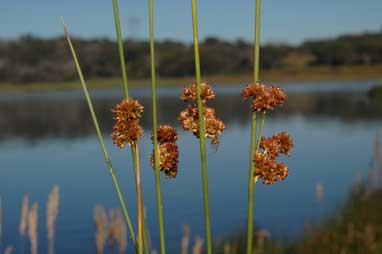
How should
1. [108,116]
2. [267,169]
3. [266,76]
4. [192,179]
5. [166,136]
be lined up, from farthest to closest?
[266,76] → [108,116] → [192,179] → [166,136] → [267,169]

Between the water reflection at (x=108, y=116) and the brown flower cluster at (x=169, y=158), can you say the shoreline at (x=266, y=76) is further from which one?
the brown flower cluster at (x=169, y=158)

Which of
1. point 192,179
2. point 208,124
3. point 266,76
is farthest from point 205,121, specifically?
point 266,76

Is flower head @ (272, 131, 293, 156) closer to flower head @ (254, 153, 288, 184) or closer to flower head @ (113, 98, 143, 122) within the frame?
flower head @ (254, 153, 288, 184)

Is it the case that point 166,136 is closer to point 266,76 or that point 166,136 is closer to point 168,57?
point 266,76

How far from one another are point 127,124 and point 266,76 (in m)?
67.6

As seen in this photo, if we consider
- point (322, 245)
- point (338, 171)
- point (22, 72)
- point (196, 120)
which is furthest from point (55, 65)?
point (196, 120)

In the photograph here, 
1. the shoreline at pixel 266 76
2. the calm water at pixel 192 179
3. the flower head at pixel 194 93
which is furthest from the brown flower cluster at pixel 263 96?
the shoreline at pixel 266 76

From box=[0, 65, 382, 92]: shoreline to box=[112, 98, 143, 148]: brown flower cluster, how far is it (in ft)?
221

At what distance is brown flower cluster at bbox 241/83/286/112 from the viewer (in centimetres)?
138

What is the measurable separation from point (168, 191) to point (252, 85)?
12.1 meters

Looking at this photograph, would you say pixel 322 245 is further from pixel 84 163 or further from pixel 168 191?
pixel 84 163

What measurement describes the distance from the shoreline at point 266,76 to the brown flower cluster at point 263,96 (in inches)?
2649

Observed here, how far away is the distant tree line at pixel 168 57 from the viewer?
7312 cm

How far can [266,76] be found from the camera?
2687 inches
